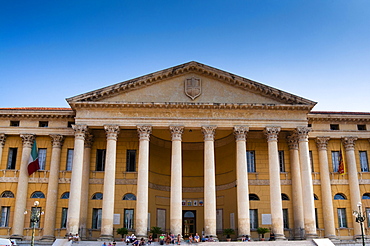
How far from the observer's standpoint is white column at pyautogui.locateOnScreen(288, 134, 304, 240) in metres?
34.7

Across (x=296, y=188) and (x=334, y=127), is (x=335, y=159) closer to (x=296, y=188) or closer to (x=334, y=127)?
(x=334, y=127)

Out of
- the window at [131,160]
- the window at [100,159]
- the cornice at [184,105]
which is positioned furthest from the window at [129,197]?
the cornice at [184,105]

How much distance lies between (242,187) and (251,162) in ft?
18.7

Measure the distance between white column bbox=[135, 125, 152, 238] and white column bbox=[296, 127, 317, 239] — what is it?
12477mm

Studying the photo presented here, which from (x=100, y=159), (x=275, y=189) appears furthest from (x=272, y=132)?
(x=100, y=159)

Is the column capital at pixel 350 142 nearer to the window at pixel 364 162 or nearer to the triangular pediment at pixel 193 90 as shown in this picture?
the window at pixel 364 162

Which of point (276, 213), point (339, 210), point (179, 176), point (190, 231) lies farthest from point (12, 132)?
point (339, 210)

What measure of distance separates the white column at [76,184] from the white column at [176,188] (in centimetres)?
721

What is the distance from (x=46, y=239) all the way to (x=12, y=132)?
990cm

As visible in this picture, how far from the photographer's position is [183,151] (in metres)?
40.8

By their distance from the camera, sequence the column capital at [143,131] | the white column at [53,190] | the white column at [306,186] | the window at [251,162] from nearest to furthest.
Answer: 1. the white column at [306,186]
2. the column capital at [143,131]
3. the white column at [53,190]
4. the window at [251,162]

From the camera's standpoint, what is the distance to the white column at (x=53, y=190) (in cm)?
3391

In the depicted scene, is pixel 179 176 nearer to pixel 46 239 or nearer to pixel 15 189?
pixel 46 239

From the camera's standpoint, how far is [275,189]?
32250 mm
